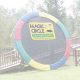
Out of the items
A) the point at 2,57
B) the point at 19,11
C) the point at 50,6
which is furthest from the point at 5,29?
the point at 2,57

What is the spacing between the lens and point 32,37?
1268 centimetres

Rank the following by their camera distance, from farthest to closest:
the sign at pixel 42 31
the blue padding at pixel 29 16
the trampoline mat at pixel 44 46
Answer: the sign at pixel 42 31
the blue padding at pixel 29 16
the trampoline mat at pixel 44 46

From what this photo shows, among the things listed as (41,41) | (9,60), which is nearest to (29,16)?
(41,41)

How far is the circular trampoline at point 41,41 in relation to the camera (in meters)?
12.4

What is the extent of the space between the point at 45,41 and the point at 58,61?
3.32 ft

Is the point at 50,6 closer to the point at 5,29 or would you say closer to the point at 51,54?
the point at 5,29

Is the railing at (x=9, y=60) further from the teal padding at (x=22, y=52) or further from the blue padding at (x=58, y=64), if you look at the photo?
the blue padding at (x=58, y=64)

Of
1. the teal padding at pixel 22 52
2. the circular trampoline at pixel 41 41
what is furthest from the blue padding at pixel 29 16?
the teal padding at pixel 22 52

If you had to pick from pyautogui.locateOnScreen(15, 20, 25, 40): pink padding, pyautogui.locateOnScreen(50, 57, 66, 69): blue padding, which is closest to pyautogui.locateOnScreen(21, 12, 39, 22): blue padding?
pyautogui.locateOnScreen(15, 20, 25, 40): pink padding

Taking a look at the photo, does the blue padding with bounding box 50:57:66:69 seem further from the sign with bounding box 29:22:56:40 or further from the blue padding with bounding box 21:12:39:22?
the blue padding with bounding box 21:12:39:22

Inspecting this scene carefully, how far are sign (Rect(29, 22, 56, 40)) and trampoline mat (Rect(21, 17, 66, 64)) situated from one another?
0.45 ft

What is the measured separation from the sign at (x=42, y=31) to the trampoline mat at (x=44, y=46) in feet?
0.45

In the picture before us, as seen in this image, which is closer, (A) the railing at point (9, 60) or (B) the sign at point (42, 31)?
(B) the sign at point (42, 31)

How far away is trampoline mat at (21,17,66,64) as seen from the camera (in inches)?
494
